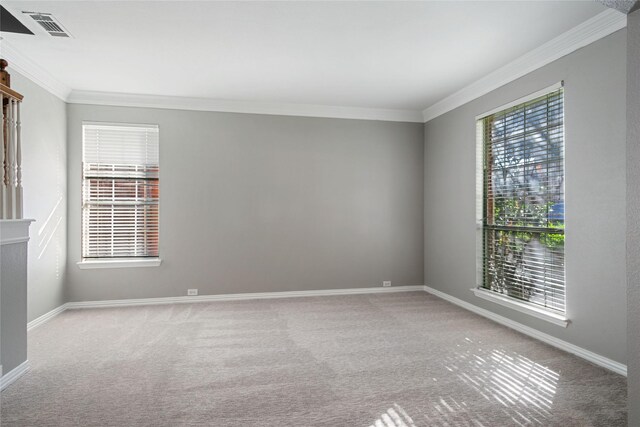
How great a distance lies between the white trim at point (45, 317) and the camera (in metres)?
4.14

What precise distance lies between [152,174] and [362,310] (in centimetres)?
331

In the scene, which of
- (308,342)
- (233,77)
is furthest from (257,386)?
(233,77)

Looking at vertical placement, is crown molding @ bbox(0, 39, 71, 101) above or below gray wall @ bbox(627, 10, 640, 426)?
above

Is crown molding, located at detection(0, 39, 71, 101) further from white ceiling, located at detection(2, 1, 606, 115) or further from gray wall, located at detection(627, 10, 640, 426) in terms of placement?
gray wall, located at detection(627, 10, 640, 426)

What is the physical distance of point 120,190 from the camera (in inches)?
203

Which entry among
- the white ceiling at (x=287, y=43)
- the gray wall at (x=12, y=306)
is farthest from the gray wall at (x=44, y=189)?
the gray wall at (x=12, y=306)

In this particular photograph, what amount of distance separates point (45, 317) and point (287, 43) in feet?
13.2

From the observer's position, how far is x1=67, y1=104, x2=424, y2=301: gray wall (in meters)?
5.19

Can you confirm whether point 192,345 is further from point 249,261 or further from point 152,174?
point 152,174

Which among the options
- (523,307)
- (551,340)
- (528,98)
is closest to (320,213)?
(523,307)

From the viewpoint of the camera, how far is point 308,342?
12.1ft

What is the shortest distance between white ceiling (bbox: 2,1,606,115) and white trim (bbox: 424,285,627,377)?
2.70m

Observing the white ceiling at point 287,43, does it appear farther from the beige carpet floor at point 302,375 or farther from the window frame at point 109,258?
the beige carpet floor at point 302,375

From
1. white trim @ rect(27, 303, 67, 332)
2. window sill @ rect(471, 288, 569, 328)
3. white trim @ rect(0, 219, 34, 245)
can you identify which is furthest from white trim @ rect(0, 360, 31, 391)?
window sill @ rect(471, 288, 569, 328)
